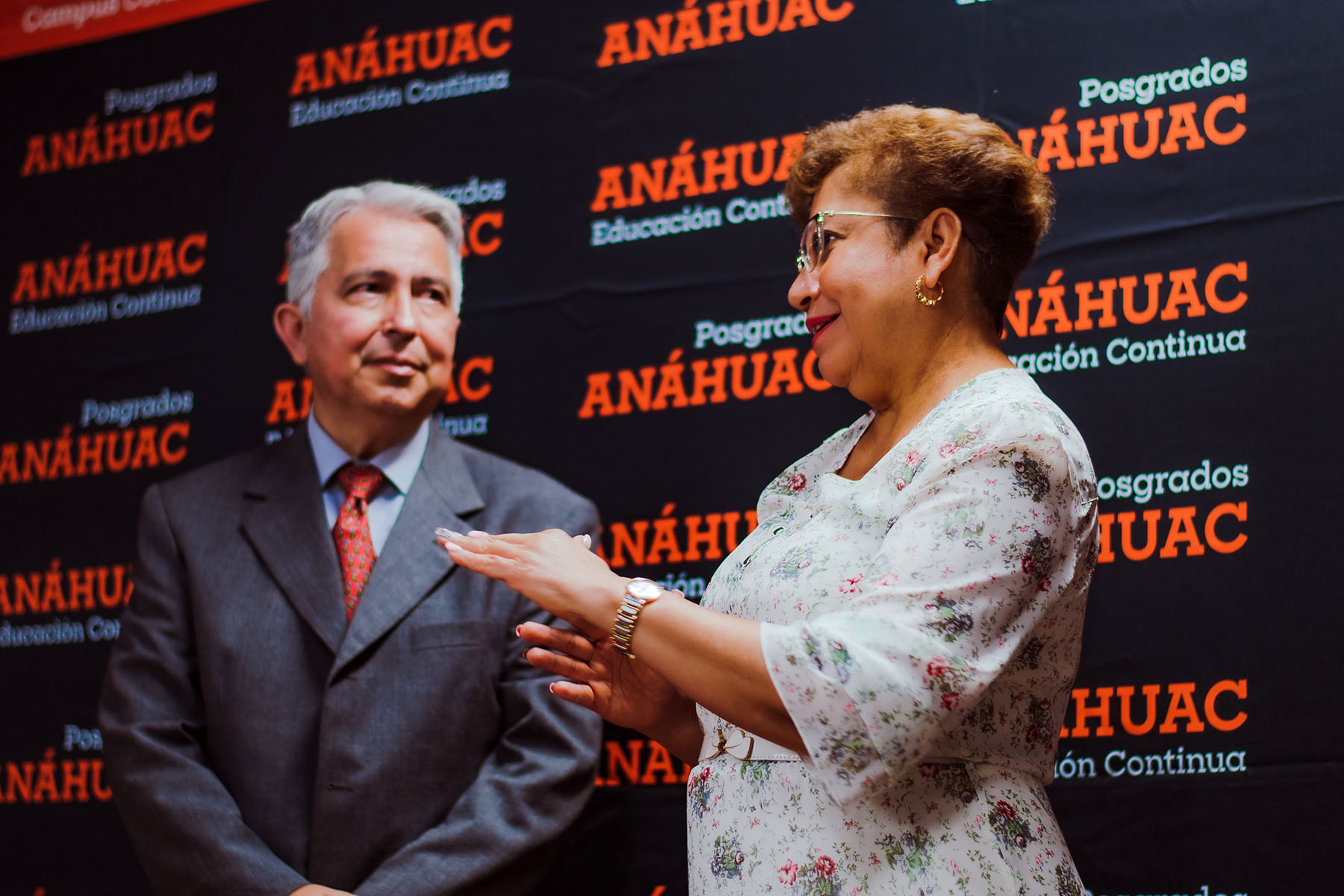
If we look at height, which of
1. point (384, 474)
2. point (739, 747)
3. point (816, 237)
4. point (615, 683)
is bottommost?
point (739, 747)

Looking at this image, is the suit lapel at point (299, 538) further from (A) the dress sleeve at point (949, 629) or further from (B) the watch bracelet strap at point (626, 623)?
(A) the dress sleeve at point (949, 629)

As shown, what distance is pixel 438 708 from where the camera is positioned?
7.79ft

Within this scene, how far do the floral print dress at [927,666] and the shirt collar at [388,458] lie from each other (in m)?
1.08

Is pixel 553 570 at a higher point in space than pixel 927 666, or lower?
higher

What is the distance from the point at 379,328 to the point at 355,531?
0.42 m

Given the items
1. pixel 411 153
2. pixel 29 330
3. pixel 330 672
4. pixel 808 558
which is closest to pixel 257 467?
pixel 330 672

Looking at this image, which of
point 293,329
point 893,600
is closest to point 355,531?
point 293,329

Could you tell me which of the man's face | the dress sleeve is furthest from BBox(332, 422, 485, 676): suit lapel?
the dress sleeve

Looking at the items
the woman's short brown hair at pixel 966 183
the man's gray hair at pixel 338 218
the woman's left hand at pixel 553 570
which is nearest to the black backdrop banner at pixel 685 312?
the man's gray hair at pixel 338 218

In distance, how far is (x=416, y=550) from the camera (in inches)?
98.3

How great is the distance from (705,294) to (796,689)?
152 cm

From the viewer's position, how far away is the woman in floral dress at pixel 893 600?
1469 mm

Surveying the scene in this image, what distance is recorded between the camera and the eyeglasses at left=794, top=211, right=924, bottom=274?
1.89 m

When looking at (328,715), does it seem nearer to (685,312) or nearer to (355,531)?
(355,531)
